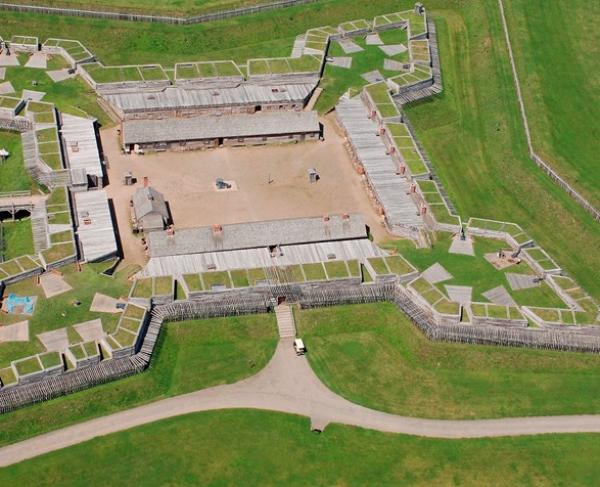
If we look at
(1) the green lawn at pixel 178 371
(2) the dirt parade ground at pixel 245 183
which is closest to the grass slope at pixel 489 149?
(2) the dirt parade ground at pixel 245 183

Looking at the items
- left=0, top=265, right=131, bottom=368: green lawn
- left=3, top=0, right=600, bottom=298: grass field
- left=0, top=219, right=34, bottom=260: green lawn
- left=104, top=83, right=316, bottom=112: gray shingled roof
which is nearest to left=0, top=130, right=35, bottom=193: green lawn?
left=0, top=219, right=34, bottom=260: green lawn

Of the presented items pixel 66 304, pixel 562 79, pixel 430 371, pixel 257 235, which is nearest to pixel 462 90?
pixel 562 79

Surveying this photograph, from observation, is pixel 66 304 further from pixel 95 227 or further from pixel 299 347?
pixel 299 347

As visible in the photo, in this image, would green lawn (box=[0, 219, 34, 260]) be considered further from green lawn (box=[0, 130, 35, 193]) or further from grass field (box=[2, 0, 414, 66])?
grass field (box=[2, 0, 414, 66])

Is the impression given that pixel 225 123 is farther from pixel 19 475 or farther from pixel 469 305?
pixel 19 475

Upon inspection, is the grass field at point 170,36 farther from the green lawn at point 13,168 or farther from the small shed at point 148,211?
the small shed at point 148,211

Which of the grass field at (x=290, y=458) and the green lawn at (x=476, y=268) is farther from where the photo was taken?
the green lawn at (x=476, y=268)


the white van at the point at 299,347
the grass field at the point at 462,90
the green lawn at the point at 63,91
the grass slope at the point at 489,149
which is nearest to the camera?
the white van at the point at 299,347
